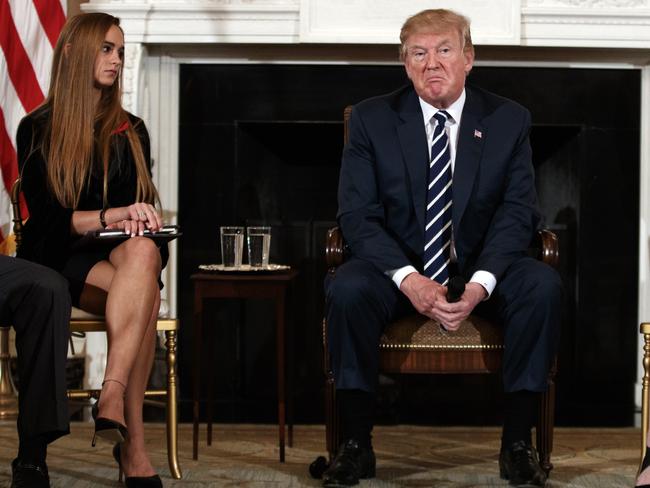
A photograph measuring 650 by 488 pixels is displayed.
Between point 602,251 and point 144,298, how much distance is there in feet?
7.47

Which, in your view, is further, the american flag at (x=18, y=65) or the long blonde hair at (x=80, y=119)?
the american flag at (x=18, y=65)

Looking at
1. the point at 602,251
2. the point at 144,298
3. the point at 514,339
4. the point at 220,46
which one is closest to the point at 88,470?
the point at 144,298

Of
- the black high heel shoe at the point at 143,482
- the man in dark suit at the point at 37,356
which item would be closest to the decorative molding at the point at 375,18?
the man in dark suit at the point at 37,356

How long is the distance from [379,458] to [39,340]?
123cm

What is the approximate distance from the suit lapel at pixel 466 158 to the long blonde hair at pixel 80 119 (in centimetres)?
87

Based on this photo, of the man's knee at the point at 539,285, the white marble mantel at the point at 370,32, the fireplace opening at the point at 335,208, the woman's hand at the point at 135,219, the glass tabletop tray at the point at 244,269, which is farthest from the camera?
the fireplace opening at the point at 335,208

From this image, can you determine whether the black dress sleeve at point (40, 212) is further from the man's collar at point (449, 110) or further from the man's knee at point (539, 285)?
the man's knee at point (539, 285)

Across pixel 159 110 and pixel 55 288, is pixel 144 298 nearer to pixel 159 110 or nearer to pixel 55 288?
pixel 55 288

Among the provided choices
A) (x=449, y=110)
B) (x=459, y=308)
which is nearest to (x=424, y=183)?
(x=449, y=110)

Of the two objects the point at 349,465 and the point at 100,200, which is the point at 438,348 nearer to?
the point at 349,465

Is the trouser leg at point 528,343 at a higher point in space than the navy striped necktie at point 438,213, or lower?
lower

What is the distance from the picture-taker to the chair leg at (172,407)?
3.26 m

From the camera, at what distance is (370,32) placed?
4.44 metres

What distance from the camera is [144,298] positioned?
9.91ft
